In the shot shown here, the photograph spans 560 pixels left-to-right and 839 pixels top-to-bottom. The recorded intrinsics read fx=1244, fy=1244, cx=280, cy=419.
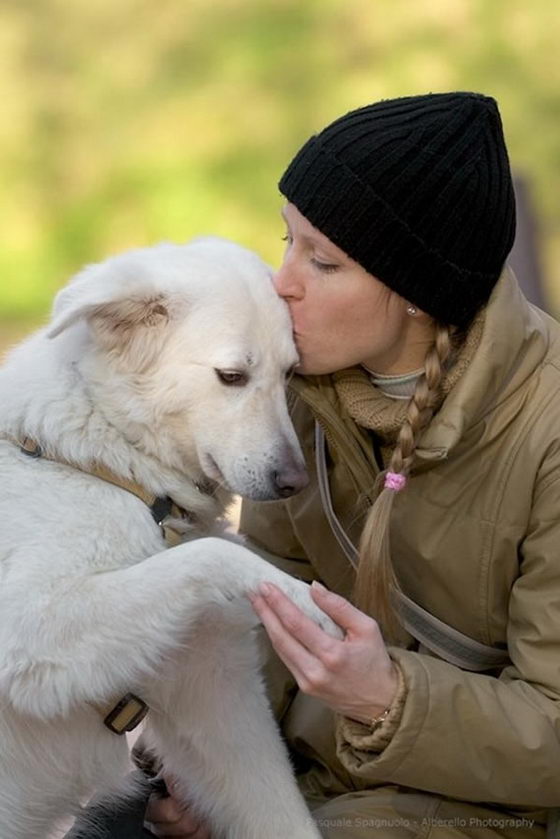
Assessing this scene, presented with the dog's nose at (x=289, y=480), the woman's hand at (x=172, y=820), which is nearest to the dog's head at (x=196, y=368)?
the dog's nose at (x=289, y=480)

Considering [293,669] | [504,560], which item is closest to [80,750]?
[293,669]

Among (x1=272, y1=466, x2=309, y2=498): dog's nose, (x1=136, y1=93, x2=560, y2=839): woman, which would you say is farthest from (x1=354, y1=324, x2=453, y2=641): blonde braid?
(x1=272, y1=466, x2=309, y2=498): dog's nose

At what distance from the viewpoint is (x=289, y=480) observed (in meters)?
2.50

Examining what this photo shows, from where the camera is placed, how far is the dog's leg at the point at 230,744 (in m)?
2.59

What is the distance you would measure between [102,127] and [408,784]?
5.60 meters

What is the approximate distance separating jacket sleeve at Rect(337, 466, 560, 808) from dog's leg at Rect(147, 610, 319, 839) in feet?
1.08

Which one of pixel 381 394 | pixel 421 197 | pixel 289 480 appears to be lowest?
pixel 289 480

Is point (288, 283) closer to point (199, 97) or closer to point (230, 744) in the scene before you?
point (230, 744)

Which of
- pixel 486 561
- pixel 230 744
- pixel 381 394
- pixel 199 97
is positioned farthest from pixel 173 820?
pixel 199 97

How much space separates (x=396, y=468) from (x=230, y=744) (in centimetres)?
71

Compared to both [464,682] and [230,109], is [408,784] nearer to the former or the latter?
[464,682]

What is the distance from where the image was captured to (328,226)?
7.99 feet

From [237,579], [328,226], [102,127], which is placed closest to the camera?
[237,579]

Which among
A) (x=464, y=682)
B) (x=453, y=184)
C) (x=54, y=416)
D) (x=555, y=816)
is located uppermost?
(x=453, y=184)
